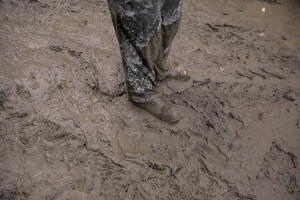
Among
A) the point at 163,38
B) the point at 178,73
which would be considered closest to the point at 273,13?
the point at 178,73

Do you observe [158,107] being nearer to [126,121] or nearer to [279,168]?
[126,121]

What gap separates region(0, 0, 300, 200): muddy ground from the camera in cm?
137

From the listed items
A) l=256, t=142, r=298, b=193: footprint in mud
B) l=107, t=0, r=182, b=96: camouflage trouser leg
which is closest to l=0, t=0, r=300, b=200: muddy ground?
l=256, t=142, r=298, b=193: footprint in mud

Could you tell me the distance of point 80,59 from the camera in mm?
1951

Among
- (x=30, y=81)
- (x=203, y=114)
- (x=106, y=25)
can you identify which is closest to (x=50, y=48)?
(x=30, y=81)

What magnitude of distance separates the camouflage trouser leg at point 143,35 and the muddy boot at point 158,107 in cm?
6

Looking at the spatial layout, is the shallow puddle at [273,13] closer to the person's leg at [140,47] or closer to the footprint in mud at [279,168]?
the footprint in mud at [279,168]

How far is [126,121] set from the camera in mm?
1623

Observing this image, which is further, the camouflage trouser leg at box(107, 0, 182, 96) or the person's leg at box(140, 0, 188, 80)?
the person's leg at box(140, 0, 188, 80)

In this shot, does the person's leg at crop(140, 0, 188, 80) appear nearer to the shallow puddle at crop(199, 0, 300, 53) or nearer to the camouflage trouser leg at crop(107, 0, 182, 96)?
the camouflage trouser leg at crop(107, 0, 182, 96)

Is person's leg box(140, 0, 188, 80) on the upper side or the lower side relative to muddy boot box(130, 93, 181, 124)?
upper

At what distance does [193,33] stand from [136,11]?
55.3 inches

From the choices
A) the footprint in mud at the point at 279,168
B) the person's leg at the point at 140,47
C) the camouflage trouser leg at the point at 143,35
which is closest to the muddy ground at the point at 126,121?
the footprint in mud at the point at 279,168

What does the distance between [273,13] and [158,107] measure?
2.23 meters
